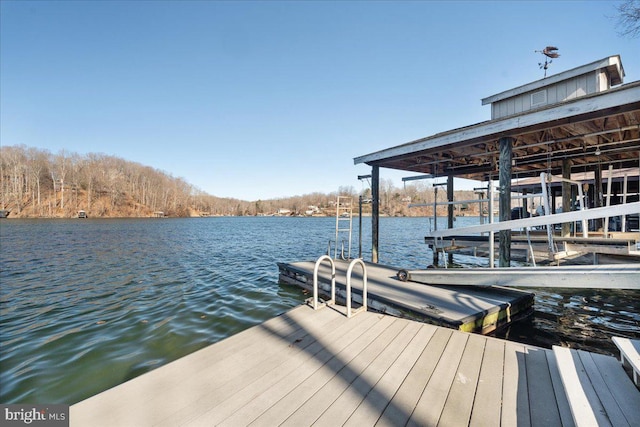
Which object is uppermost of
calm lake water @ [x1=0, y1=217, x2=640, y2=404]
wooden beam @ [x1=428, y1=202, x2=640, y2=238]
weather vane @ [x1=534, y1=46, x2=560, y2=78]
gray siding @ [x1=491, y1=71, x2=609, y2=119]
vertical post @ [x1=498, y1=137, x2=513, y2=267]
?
weather vane @ [x1=534, y1=46, x2=560, y2=78]

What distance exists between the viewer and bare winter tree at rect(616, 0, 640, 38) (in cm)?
732

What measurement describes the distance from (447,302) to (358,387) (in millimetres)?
3395

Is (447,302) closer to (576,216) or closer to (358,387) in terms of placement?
(576,216)

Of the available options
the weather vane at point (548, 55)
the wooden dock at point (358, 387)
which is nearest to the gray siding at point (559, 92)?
the weather vane at point (548, 55)

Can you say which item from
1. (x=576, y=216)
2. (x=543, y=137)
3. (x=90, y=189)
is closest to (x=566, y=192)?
(x=543, y=137)

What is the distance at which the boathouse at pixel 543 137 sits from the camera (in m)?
5.22

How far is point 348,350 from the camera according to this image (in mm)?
3223

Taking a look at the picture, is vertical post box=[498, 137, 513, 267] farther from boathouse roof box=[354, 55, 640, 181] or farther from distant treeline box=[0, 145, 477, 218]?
distant treeline box=[0, 145, 477, 218]

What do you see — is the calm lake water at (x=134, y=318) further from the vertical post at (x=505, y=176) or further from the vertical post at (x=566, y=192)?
the vertical post at (x=566, y=192)

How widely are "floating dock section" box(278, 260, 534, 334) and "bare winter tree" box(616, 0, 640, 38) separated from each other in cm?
803

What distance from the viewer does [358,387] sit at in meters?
2.50

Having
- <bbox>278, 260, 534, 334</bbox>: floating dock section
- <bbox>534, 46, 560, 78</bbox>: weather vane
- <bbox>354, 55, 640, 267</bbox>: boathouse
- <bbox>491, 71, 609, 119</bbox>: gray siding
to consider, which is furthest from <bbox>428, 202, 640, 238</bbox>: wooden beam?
<bbox>534, 46, 560, 78</bbox>: weather vane

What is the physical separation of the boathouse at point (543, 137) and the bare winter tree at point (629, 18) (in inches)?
56.2

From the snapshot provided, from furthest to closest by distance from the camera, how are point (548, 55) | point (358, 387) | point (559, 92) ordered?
1. point (548, 55)
2. point (559, 92)
3. point (358, 387)
